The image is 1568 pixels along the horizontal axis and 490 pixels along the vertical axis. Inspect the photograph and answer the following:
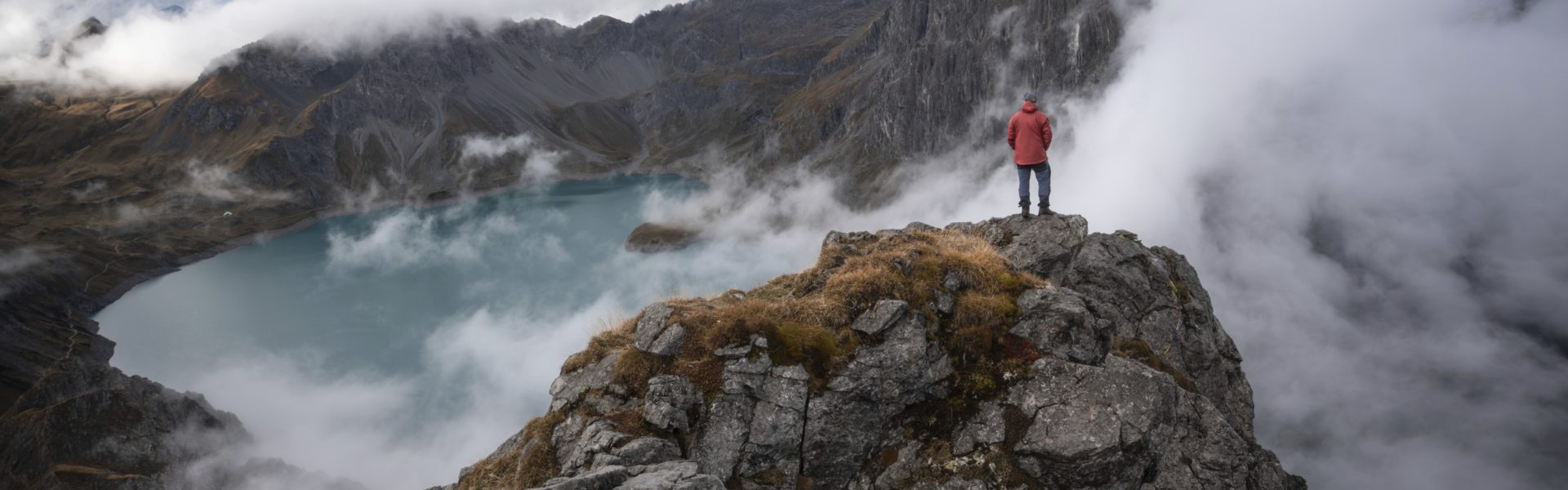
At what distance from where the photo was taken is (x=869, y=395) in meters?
14.0

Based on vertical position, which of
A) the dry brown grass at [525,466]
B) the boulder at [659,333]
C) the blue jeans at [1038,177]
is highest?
the blue jeans at [1038,177]

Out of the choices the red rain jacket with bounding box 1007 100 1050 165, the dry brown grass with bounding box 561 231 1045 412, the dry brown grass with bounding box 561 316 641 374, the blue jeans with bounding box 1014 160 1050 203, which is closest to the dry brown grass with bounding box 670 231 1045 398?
the dry brown grass with bounding box 561 231 1045 412

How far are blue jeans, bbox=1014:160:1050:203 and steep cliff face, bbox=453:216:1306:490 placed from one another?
19.1 feet

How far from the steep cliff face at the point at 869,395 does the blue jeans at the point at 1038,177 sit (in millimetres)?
5817

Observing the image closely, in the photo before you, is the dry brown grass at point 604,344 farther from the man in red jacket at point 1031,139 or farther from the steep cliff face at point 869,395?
the man in red jacket at point 1031,139

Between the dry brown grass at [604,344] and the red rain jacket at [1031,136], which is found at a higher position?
the red rain jacket at [1031,136]

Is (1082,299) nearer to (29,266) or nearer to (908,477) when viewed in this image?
(908,477)

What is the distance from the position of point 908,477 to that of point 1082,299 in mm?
6241

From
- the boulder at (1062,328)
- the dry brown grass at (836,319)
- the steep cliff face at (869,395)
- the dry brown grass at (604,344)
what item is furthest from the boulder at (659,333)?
the boulder at (1062,328)

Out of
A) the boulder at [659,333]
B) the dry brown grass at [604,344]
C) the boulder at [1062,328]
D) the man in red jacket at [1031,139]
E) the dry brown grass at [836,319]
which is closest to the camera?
the dry brown grass at [836,319]

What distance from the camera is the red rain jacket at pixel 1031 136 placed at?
20703mm

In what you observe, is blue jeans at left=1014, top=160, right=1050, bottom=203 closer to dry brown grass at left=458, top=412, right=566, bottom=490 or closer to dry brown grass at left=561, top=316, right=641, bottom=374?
dry brown grass at left=561, top=316, right=641, bottom=374

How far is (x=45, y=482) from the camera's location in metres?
81.6

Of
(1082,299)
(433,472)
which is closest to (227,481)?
(433,472)
